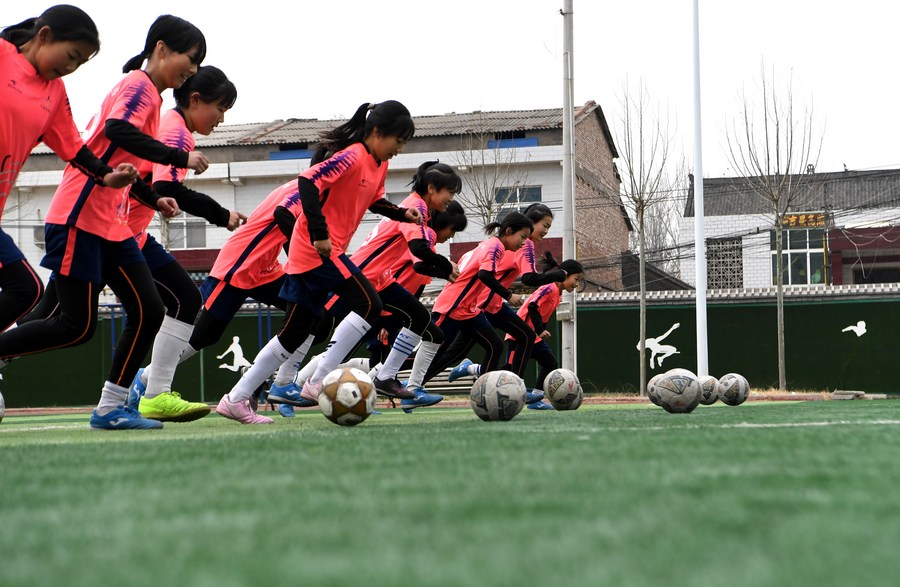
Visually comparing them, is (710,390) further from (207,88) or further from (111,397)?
(111,397)

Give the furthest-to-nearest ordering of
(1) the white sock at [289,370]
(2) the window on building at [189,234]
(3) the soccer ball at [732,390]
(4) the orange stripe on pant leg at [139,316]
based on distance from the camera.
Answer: (2) the window on building at [189,234]
(3) the soccer ball at [732,390]
(1) the white sock at [289,370]
(4) the orange stripe on pant leg at [139,316]

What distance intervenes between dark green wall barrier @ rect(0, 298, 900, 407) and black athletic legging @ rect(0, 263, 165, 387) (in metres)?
12.0

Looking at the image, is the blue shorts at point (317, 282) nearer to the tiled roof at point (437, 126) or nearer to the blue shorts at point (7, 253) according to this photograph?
the blue shorts at point (7, 253)

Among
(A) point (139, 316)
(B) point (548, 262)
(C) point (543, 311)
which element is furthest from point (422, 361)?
(A) point (139, 316)

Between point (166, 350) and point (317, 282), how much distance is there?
112 centimetres

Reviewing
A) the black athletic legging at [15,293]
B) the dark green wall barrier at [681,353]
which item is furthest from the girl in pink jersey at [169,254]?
the dark green wall barrier at [681,353]

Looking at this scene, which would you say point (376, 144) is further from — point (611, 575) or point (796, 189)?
point (796, 189)

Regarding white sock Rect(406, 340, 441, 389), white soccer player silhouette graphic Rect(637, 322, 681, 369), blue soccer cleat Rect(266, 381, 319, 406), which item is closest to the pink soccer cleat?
blue soccer cleat Rect(266, 381, 319, 406)

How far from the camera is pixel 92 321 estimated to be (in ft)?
18.2

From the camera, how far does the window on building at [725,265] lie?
41.7 metres

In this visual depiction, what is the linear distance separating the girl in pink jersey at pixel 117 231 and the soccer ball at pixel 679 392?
3.68 metres

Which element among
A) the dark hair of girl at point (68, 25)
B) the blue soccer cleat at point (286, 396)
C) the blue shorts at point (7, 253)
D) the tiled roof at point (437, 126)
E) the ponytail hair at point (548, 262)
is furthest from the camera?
the tiled roof at point (437, 126)

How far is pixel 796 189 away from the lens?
20641 mm

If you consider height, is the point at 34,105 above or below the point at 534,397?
above
